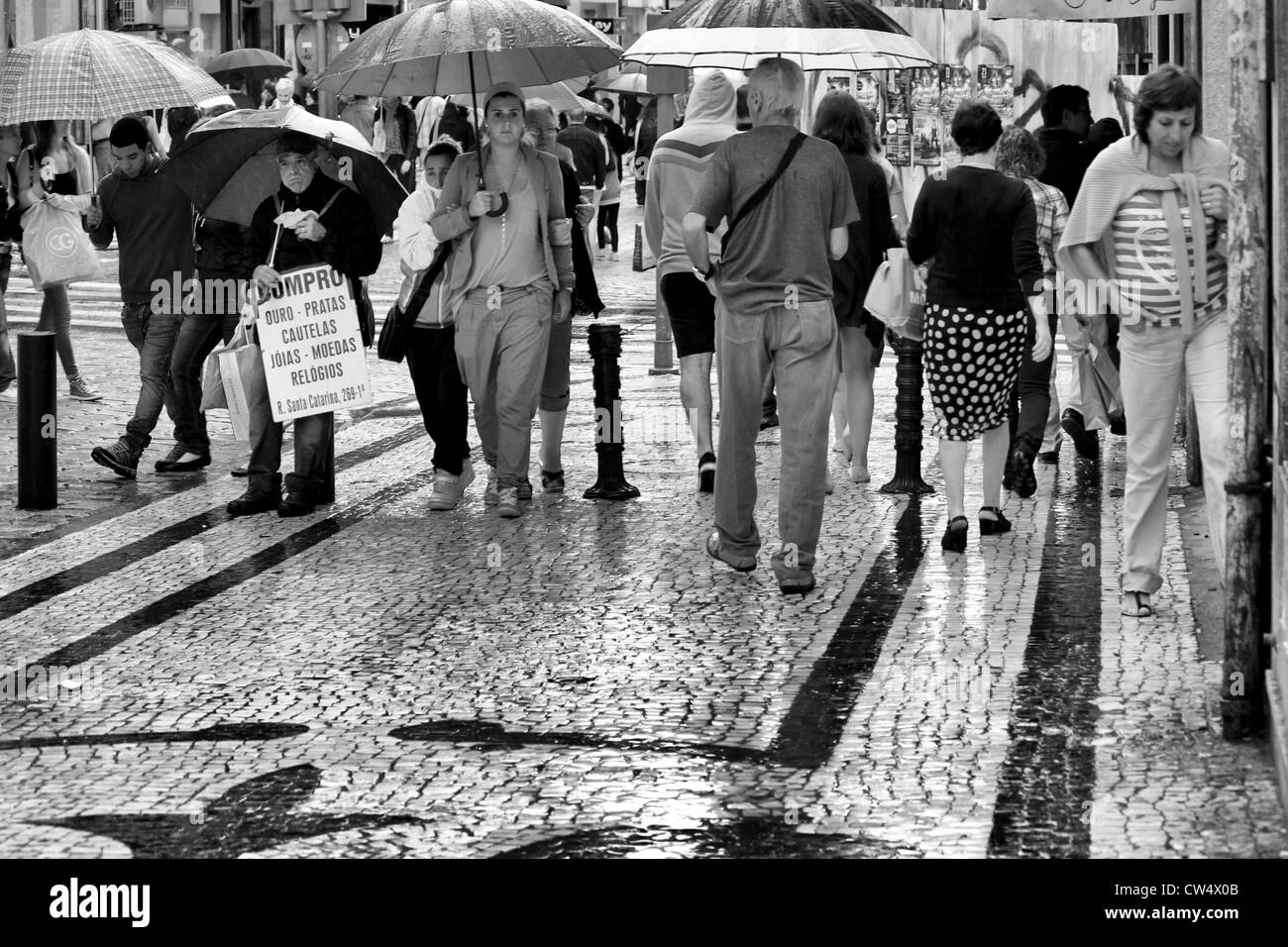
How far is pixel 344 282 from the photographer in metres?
10.1

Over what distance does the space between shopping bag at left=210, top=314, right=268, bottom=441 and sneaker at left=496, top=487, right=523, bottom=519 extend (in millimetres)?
1262

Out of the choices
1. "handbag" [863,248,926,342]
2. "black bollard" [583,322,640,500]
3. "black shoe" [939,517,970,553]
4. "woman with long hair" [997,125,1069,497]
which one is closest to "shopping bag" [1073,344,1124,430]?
"woman with long hair" [997,125,1069,497]

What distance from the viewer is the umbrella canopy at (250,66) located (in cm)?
2797

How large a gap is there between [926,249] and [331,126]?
2.87m

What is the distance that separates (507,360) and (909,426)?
6.63 feet

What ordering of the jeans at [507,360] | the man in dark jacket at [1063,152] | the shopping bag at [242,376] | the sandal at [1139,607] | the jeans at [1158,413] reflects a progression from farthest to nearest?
the man in dark jacket at [1063,152], the shopping bag at [242,376], the jeans at [507,360], the sandal at [1139,607], the jeans at [1158,413]

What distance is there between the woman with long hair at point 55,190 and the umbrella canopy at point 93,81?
167cm

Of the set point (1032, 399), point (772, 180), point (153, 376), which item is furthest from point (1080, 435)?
point (153, 376)

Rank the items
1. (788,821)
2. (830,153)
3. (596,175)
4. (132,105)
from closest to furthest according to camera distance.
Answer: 1. (788,821)
2. (830,153)
3. (132,105)
4. (596,175)

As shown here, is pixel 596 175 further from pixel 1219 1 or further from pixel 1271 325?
pixel 1271 325

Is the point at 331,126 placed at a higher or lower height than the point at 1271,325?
higher

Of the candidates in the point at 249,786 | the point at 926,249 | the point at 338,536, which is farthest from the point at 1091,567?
the point at 249,786

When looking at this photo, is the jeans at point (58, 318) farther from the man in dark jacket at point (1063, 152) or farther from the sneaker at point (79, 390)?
Result: the man in dark jacket at point (1063, 152)

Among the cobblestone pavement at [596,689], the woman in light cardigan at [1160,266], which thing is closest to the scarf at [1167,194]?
the woman in light cardigan at [1160,266]
